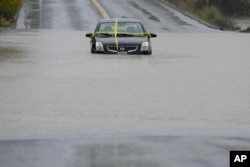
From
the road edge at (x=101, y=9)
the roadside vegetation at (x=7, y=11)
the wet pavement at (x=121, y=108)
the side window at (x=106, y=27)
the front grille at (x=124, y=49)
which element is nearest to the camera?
the wet pavement at (x=121, y=108)

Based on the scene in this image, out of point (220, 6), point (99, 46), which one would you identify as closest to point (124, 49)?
point (99, 46)

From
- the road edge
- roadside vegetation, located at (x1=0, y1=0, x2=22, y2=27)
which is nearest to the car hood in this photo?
roadside vegetation, located at (x1=0, y1=0, x2=22, y2=27)

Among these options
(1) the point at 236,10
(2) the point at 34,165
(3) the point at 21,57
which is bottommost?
(1) the point at 236,10

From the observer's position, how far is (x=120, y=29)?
26328mm

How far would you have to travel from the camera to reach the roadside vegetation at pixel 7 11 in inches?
1748

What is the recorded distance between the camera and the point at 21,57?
24656mm

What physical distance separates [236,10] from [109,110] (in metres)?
53.1

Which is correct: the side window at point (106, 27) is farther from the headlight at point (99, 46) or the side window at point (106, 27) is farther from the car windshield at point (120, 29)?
the headlight at point (99, 46)

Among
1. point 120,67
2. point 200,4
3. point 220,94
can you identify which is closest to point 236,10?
point 200,4

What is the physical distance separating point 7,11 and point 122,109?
114ft

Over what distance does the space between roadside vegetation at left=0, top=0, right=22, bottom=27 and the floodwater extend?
59.7 feet

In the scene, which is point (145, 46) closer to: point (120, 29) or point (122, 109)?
point (120, 29)

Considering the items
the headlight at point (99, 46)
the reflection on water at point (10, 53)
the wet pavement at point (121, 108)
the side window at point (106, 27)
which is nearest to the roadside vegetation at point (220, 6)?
the reflection on water at point (10, 53)

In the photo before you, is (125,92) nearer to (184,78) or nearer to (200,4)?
(184,78)
